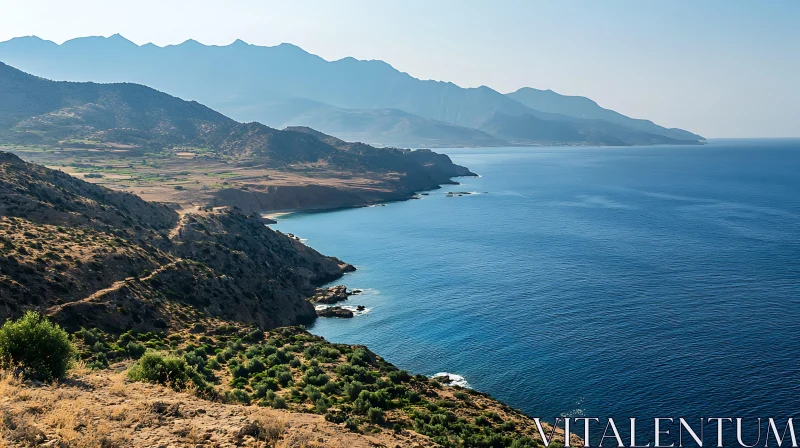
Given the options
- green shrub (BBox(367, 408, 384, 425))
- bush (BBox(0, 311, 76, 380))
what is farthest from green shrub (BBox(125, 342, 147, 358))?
green shrub (BBox(367, 408, 384, 425))

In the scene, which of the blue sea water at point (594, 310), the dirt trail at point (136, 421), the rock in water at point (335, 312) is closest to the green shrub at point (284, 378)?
the dirt trail at point (136, 421)

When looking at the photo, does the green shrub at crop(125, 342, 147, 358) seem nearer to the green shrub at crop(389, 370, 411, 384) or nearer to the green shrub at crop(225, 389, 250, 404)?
the green shrub at crop(225, 389, 250, 404)

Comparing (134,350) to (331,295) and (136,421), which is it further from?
(331,295)

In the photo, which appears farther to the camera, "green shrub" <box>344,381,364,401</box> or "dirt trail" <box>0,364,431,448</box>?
"green shrub" <box>344,381,364,401</box>

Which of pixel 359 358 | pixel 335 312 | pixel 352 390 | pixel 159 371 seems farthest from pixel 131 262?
pixel 159 371

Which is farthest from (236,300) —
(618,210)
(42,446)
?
(618,210)

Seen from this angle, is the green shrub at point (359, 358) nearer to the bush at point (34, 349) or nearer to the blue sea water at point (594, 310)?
the blue sea water at point (594, 310)

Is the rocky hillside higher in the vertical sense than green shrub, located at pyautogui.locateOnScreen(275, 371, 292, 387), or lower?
higher
